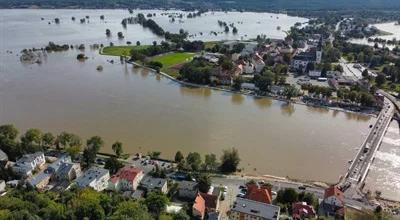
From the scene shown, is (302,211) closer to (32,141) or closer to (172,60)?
(32,141)

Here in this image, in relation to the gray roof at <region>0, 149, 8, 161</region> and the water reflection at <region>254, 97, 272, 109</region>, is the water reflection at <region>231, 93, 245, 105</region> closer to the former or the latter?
the water reflection at <region>254, 97, 272, 109</region>

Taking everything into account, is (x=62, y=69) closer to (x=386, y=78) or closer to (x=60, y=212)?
(x=60, y=212)

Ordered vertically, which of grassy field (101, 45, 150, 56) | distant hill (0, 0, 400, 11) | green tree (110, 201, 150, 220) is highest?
distant hill (0, 0, 400, 11)

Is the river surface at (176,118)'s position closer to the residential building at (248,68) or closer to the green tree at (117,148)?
the green tree at (117,148)

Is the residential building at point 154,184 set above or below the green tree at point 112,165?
below

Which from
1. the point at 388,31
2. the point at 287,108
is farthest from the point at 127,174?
the point at 388,31

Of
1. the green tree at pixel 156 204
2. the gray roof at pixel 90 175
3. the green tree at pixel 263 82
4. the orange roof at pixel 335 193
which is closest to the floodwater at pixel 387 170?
the orange roof at pixel 335 193

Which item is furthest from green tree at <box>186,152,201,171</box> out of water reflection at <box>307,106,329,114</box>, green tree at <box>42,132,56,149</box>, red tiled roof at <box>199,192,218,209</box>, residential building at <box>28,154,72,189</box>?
water reflection at <box>307,106,329,114</box>
